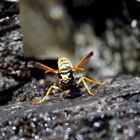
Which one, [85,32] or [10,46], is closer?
[10,46]

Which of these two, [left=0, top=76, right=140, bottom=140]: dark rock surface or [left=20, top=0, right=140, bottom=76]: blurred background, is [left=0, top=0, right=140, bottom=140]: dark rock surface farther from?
[left=20, top=0, right=140, bottom=76]: blurred background

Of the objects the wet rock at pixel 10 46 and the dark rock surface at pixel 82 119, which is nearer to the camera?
the dark rock surface at pixel 82 119

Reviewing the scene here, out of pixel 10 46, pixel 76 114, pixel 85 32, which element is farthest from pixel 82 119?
pixel 85 32

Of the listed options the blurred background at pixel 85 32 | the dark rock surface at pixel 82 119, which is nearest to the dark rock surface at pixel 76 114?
the dark rock surface at pixel 82 119

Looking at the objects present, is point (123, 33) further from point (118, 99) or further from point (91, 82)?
point (118, 99)

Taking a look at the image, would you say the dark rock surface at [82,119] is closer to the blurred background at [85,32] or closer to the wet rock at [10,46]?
the wet rock at [10,46]

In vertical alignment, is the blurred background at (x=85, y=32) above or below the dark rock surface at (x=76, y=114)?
above

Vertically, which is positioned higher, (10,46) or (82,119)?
(10,46)

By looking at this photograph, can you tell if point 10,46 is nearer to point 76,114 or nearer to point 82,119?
point 76,114

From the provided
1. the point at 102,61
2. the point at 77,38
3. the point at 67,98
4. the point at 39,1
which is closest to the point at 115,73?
the point at 102,61
